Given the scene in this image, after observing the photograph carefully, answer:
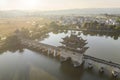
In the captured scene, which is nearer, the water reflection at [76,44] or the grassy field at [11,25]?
the water reflection at [76,44]

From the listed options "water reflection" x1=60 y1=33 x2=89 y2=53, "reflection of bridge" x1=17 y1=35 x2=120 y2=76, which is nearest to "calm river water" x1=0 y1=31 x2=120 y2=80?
"reflection of bridge" x1=17 y1=35 x2=120 y2=76

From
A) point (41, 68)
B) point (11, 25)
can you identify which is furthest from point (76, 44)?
point (11, 25)

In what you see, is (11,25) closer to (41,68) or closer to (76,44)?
(41,68)

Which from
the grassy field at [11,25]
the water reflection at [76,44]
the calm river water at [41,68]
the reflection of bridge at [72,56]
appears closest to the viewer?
the calm river water at [41,68]

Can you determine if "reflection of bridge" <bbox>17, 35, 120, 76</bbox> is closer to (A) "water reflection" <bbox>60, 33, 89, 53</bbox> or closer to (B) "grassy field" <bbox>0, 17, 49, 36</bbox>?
(A) "water reflection" <bbox>60, 33, 89, 53</bbox>

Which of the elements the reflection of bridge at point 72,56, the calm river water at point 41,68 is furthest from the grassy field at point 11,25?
the reflection of bridge at point 72,56

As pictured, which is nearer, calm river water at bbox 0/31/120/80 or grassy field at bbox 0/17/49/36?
calm river water at bbox 0/31/120/80

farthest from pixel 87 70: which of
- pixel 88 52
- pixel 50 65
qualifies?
pixel 88 52

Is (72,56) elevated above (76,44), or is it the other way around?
(76,44)

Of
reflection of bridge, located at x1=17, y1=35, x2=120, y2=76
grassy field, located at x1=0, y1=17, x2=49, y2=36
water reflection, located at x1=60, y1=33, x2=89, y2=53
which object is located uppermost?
water reflection, located at x1=60, y1=33, x2=89, y2=53

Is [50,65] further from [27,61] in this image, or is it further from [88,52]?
[88,52]

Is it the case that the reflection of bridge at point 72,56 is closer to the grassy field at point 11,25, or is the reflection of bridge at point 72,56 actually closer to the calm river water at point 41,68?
the calm river water at point 41,68
